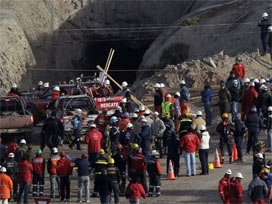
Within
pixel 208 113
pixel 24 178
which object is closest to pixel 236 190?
pixel 24 178

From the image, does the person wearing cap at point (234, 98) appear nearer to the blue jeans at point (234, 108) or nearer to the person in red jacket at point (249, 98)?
the blue jeans at point (234, 108)

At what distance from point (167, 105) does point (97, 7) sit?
2886 centimetres

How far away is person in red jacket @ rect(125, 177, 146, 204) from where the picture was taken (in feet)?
83.9

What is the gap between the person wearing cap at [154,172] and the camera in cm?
2817

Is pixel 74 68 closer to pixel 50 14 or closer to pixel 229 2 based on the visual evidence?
pixel 50 14

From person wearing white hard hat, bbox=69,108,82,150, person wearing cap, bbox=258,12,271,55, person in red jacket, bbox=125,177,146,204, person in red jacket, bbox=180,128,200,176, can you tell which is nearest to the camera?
person in red jacket, bbox=125,177,146,204

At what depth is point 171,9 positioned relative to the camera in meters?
63.8

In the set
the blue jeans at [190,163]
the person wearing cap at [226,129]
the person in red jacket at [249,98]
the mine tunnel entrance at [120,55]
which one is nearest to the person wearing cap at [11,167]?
the blue jeans at [190,163]

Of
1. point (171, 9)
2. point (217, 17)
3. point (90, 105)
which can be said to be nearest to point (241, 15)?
point (217, 17)

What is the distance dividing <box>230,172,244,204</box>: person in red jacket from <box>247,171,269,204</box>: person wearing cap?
25 cm

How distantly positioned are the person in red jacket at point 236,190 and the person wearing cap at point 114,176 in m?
3.22

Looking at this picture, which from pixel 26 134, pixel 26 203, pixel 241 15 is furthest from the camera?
pixel 241 15

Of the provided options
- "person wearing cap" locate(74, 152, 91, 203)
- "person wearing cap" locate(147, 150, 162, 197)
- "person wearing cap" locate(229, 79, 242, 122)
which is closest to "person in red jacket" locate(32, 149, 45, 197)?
"person wearing cap" locate(74, 152, 91, 203)

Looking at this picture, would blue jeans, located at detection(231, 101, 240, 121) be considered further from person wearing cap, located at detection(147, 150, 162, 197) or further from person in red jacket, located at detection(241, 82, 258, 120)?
person wearing cap, located at detection(147, 150, 162, 197)
